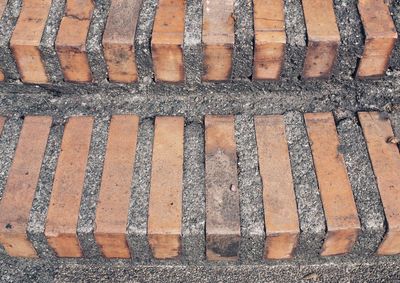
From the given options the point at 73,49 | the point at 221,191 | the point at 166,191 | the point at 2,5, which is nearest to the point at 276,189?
the point at 221,191

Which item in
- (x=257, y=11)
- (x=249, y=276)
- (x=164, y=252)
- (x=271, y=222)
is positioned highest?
(x=257, y=11)

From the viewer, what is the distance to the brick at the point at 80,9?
5.26ft

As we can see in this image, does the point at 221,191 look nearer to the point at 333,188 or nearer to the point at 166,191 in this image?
the point at 166,191

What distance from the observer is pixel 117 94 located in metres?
1.69

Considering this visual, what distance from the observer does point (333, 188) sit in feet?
4.70

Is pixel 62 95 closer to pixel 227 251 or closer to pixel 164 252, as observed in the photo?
pixel 164 252

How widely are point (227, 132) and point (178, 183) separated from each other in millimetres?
241

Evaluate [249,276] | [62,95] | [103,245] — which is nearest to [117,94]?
[62,95]

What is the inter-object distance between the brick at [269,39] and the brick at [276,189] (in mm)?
155

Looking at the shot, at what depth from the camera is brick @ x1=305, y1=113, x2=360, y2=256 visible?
4.53 feet

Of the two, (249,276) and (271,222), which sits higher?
(271,222)

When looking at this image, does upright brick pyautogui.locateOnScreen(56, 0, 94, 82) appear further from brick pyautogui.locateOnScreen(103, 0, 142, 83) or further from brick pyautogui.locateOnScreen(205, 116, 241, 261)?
brick pyautogui.locateOnScreen(205, 116, 241, 261)

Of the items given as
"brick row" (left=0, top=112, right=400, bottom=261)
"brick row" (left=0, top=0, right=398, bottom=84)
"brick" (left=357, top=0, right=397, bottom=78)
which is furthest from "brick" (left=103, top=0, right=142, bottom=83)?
"brick" (left=357, top=0, right=397, bottom=78)

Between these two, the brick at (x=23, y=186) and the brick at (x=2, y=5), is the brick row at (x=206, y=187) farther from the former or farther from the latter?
the brick at (x=2, y=5)
